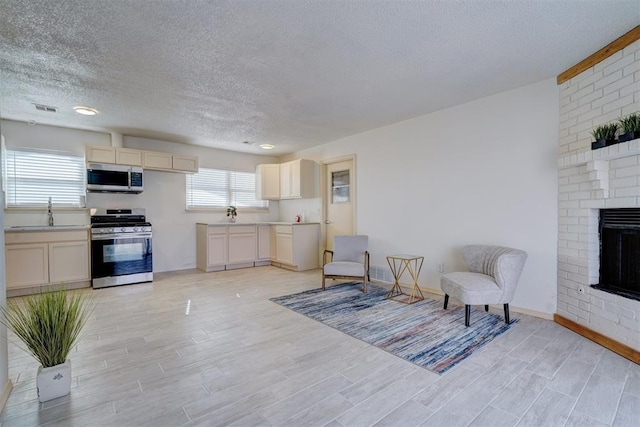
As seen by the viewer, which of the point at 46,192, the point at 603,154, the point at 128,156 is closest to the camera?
the point at 603,154

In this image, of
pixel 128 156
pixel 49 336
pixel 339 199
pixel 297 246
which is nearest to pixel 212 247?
pixel 297 246

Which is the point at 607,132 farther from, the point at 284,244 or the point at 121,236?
the point at 121,236

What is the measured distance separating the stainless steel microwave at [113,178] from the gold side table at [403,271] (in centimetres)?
428

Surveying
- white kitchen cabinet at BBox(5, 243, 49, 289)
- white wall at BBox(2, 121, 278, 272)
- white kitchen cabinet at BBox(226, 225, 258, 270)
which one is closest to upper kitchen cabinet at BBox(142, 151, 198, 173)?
white wall at BBox(2, 121, 278, 272)

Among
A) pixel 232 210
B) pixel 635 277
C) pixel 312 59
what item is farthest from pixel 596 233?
pixel 232 210

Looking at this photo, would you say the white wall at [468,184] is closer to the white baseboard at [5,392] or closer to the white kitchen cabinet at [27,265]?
the white baseboard at [5,392]

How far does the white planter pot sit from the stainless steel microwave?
3.62m

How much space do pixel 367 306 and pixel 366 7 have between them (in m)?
3.00

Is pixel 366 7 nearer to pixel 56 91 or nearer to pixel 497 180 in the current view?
pixel 497 180

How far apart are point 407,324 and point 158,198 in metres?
4.88

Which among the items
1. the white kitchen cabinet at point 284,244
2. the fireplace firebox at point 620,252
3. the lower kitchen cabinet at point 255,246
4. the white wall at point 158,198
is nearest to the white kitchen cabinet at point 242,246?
the lower kitchen cabinet at point 255,246

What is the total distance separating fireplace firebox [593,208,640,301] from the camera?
248 centimetres

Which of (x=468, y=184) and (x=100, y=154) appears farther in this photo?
(x=100, y=154)

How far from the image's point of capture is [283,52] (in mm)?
2562
